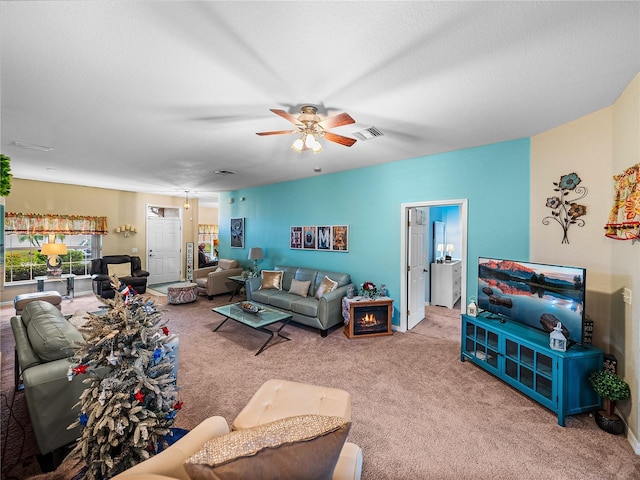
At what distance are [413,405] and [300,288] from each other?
2774mm

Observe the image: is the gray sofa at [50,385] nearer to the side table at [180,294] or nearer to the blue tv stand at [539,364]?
the blue tv stand at [539,364]

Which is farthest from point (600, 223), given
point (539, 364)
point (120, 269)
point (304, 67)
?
point (120, 269)

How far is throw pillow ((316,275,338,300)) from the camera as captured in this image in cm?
442

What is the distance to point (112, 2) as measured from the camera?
1.36 metres

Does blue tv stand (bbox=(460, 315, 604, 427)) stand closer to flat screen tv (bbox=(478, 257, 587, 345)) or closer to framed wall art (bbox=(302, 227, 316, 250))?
flat screen tv (bbox=(478, 257, 587, 345))

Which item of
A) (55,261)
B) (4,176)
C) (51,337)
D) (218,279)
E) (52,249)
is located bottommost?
(218,279)

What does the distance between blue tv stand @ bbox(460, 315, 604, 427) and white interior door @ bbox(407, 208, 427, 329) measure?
1400 millimetres

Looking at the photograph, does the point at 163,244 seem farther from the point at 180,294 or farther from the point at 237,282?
the point at 237,282

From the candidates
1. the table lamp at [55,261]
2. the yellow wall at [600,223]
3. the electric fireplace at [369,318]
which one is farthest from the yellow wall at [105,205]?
the yellow wall at [600,223]

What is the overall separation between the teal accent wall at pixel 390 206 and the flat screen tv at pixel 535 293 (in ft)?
1.64

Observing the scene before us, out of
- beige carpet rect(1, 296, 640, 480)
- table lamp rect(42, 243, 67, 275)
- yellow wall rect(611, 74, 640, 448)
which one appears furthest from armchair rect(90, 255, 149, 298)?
yellow wall rect(611, 74, 640, 448)

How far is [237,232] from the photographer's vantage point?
719 cm

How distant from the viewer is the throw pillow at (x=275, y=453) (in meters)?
0.78

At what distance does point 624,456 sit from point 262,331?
12.4ft
